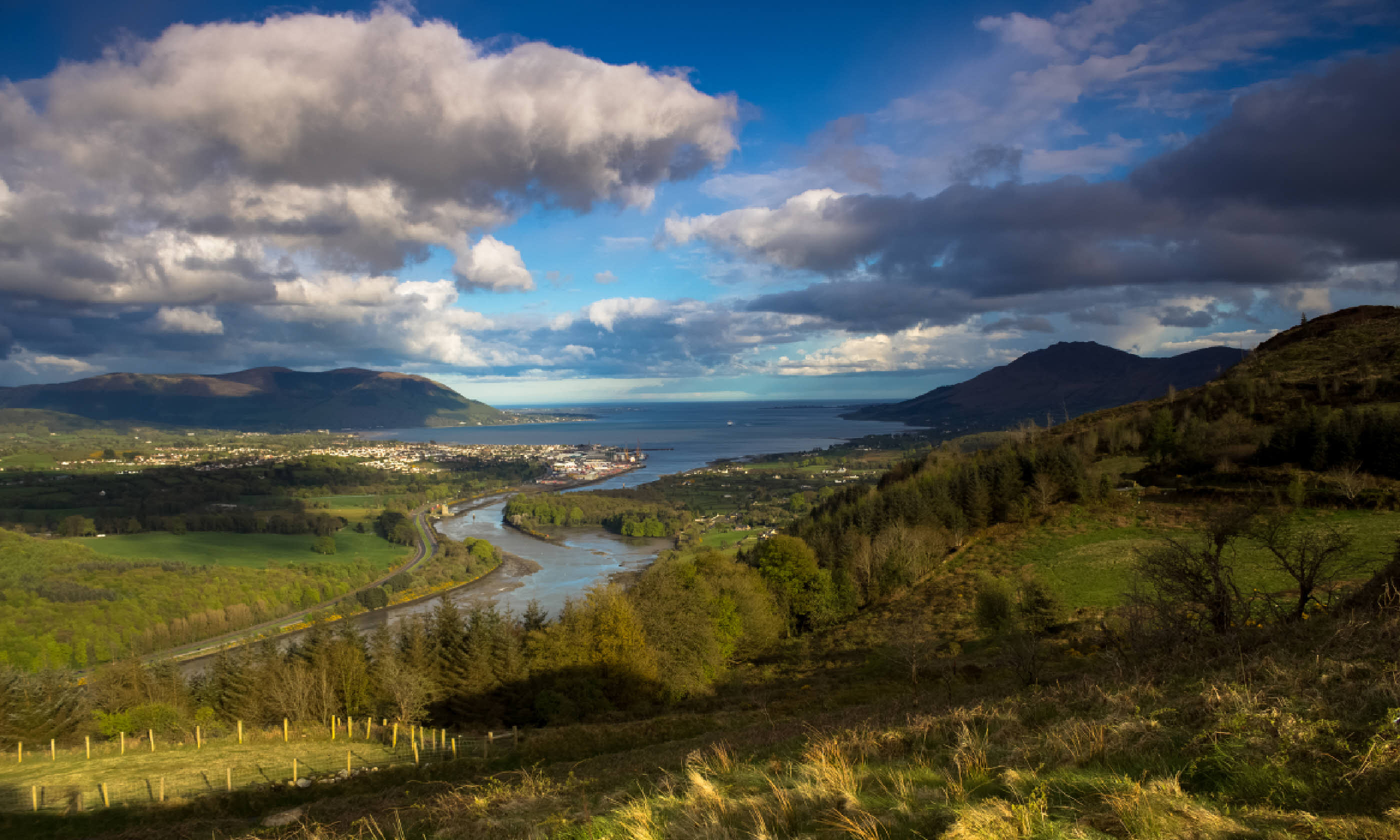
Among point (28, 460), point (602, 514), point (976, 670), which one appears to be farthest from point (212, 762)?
point (28, 460)

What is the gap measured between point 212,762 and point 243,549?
105 m

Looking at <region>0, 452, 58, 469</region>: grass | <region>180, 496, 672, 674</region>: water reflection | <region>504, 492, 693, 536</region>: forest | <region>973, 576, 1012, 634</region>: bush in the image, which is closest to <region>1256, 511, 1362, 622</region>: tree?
<region>973, 576, 1012, 634</region>: bush

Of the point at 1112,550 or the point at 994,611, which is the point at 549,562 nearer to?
the point at 994,611

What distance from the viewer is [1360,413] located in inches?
1453

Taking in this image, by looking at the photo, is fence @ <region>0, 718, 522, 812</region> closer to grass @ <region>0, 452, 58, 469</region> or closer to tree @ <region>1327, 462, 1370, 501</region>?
tree @ <region>1327, 462, 1370, 501</region>

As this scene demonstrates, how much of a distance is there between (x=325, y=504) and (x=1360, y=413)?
168m

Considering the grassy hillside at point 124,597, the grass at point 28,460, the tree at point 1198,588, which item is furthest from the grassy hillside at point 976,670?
the grass at point 28,460

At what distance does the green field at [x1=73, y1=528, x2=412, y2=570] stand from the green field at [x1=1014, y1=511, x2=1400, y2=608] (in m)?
92.1

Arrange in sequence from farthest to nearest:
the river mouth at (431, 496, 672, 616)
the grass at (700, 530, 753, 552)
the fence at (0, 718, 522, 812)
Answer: the grass at (700, 530, 753, 552)
the river mouth at (431, 496, 672, 616)
the fence at (0, 718, 522, 812)

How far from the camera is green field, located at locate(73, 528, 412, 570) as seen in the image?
91.8m

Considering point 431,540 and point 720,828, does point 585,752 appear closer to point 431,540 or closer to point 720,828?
→ point 720,828

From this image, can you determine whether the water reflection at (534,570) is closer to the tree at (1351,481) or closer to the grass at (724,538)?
the grass at (724,538)

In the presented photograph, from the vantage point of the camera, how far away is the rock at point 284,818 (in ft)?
38.0

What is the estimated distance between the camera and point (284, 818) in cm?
1219
